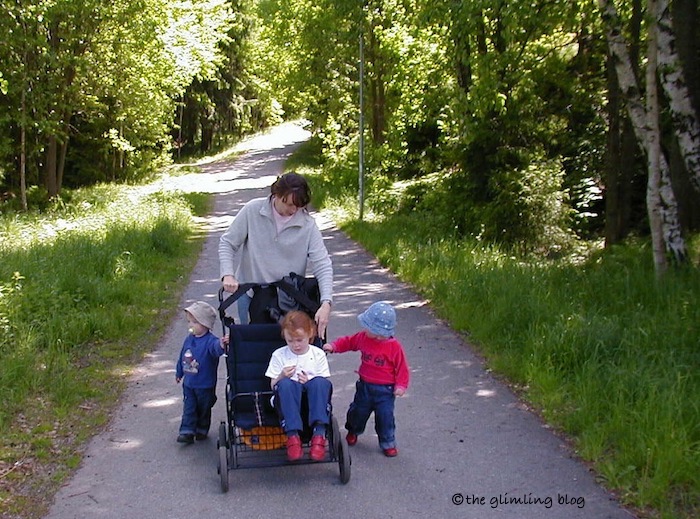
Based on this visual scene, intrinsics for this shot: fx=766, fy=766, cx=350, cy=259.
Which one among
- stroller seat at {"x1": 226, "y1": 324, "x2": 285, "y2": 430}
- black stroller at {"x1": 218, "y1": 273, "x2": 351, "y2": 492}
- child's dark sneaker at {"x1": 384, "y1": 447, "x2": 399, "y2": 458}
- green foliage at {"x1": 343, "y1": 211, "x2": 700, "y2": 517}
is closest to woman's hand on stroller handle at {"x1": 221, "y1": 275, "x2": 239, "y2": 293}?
black stroller at {"x1": 218, "y1": 273, "x2": 351, "y2": 492}

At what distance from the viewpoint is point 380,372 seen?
525cm

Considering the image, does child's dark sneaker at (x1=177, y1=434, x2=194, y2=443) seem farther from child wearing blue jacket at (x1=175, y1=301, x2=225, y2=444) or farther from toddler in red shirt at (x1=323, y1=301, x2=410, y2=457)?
toddler in red shirt at (x1=323, y1=301, x2=410, y2=457)

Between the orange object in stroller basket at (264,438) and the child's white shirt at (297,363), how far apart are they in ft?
1.24

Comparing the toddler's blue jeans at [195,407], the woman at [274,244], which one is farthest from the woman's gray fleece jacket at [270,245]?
the toddler's blue jeans at [195,407]

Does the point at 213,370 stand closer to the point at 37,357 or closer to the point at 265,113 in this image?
the point at 37,357

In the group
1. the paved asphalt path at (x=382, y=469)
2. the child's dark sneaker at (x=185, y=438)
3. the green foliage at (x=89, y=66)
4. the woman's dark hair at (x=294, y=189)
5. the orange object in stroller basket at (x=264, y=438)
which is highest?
the green foliage at (x=89, y=66)

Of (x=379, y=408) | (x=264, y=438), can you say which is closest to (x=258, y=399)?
(x=264, y=438)

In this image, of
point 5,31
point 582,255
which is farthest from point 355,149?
point 582,255

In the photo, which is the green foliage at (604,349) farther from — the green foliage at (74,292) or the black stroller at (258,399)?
the green foliage at (74,292)

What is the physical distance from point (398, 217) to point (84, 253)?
8.93 meters

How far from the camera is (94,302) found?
9.70 metres

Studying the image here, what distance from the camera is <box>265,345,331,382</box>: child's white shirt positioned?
15.9 feet

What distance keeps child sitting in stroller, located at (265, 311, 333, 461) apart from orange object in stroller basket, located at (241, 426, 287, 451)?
0.21m

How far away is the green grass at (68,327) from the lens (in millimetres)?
5453
